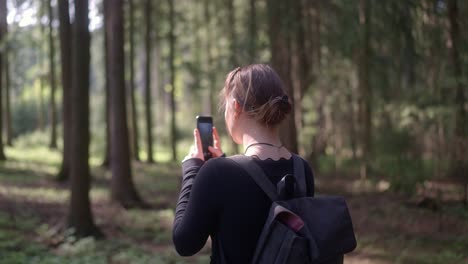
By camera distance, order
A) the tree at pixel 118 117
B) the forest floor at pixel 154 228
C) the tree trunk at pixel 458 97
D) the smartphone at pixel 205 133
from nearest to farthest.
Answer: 1. the smartphone at pixel 205 133
2. the forest floor at pixel 154 228
3. the tree trunk at pixel 458 97
4. the tree at pixel 118 117

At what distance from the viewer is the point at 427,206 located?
12.5m

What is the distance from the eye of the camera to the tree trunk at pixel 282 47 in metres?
15.8

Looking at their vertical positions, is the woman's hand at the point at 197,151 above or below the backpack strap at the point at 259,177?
above

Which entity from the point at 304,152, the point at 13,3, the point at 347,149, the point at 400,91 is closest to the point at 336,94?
the point at 304,152

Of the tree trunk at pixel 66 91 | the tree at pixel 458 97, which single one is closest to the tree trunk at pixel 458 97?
the tree at pixel 458 97

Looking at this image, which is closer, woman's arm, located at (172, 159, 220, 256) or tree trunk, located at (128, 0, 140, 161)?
woman's arm, located at (172, 159, 220, 256)

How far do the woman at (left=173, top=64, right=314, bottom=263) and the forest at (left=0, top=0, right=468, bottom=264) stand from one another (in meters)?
1.75

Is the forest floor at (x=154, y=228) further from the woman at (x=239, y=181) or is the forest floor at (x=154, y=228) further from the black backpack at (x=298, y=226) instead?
the black backpack at (x=298, y=226)

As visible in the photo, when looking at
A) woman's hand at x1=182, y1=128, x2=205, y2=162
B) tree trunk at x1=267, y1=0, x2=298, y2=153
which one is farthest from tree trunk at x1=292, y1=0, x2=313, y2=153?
woman's hand at x1=182, y1=128, x2=205, y2=162

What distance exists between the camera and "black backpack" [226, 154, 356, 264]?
1.99 meters

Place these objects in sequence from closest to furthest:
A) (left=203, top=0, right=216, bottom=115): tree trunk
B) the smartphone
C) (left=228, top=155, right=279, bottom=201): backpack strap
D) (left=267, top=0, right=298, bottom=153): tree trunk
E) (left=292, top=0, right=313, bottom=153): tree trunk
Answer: (left=228, top=155, right=279, bottom=201): backpack strap → the smartphone → (left=267, top=0, right=298, bottom=153): tree trunk → (left=292, top=0, right=313, bottom=153): tree trunk → (left=203, top=0, right=216, bottom=115): tree trunk

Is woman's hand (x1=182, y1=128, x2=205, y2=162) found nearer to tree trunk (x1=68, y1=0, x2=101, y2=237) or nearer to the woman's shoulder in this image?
the woman's shoulder

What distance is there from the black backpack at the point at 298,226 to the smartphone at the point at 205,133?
37 cm

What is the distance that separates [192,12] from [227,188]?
2788cm
